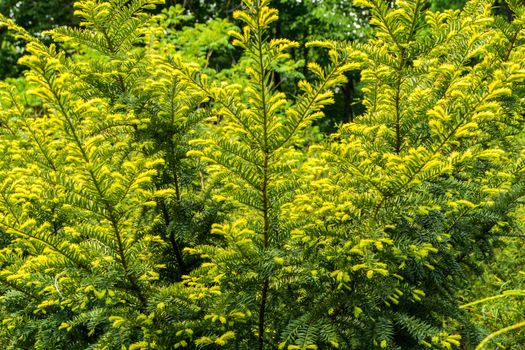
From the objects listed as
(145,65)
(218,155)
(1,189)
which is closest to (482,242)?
(218,155)

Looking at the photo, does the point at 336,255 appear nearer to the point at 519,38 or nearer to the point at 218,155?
the point at 218,155

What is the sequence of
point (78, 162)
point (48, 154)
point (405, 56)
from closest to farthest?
point (78, 162) < point (405, 56) < point (48, 154)

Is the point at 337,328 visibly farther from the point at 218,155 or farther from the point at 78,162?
the point at 78,162

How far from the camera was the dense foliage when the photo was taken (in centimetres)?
168

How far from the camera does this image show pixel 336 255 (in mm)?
1792

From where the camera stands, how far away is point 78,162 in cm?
166

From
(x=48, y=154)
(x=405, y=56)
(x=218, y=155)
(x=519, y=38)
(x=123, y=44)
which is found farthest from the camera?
(x=123, y=44)

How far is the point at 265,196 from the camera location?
71.6 inches

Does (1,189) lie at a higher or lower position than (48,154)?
lower

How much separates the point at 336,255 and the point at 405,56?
2.89ft

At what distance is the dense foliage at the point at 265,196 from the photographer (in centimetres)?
168

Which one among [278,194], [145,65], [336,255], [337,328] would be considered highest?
[145,65]

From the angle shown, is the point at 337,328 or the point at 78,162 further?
the point at 337,328

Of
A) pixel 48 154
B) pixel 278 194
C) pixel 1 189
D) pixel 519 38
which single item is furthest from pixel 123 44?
pixel 519 38
